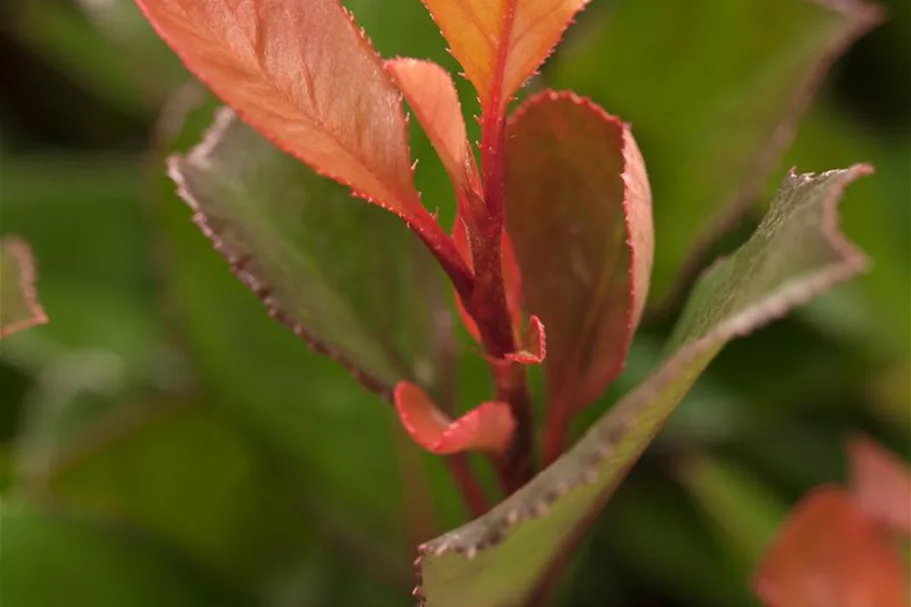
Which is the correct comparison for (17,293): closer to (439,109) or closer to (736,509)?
(439,109)

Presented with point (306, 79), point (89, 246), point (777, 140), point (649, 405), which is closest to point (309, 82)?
point (306, 79)

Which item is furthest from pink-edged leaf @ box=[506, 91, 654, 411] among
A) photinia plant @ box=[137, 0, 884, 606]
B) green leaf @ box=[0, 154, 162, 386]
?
green leaf @ box=[0, 154, 162, 386]

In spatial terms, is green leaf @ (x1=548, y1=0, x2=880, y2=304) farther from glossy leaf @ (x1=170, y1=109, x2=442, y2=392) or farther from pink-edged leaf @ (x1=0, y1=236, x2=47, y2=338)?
pink-edged leaf @ (x1=0, y1=236, x2=47, y2=338)

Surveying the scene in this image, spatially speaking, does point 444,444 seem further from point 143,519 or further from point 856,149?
point 856,149

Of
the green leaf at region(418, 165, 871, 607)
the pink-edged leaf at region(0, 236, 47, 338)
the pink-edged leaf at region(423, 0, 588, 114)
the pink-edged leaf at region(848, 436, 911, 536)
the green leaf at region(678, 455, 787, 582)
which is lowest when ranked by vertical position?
the green leaf at region(678, 455, 787, 582)

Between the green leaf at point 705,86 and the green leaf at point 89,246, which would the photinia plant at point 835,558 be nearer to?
the green leaf at point 705,86

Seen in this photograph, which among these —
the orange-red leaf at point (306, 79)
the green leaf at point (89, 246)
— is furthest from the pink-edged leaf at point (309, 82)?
the green leaf at point (89, 246)
